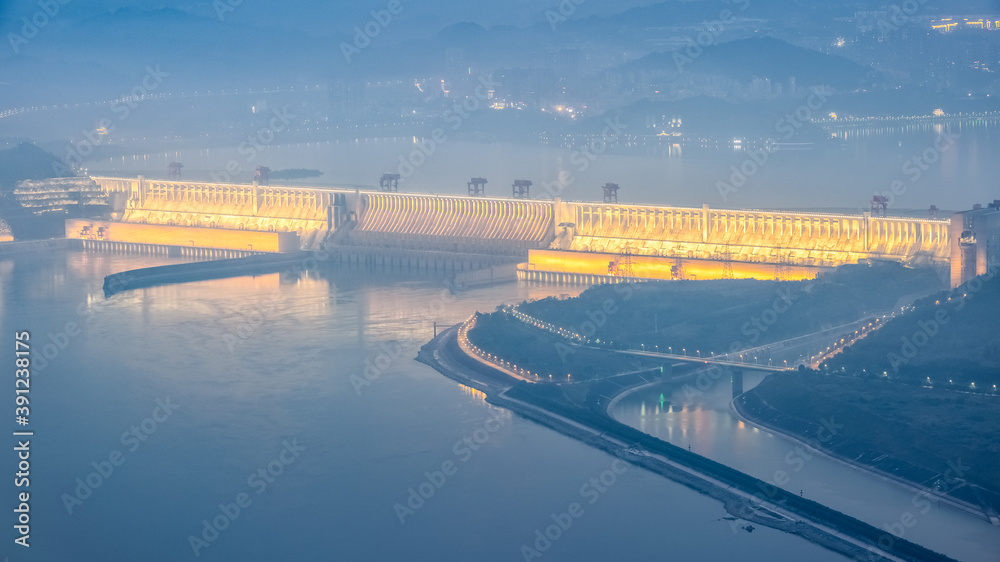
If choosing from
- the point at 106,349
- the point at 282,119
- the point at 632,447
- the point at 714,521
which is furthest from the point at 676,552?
the point at 282,119

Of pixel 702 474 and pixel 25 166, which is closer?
pixel 702 474

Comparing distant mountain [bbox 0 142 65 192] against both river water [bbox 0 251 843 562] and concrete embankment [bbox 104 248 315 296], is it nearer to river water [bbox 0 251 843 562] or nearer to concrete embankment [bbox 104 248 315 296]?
concrete embankment [bbox 104 248 315 296]

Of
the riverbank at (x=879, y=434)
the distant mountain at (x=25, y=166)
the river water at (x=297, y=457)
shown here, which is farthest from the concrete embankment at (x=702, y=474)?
the distant mountain at (x=25, y=166)

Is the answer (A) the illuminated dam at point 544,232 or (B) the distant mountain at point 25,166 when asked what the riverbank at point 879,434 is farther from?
(B) the distant mountain at point 25,166

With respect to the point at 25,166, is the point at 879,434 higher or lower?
lower

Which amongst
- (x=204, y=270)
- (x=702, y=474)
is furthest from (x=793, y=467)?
(x=204, y=270)

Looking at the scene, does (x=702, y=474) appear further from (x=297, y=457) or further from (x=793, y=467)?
(x=297, y=457)
